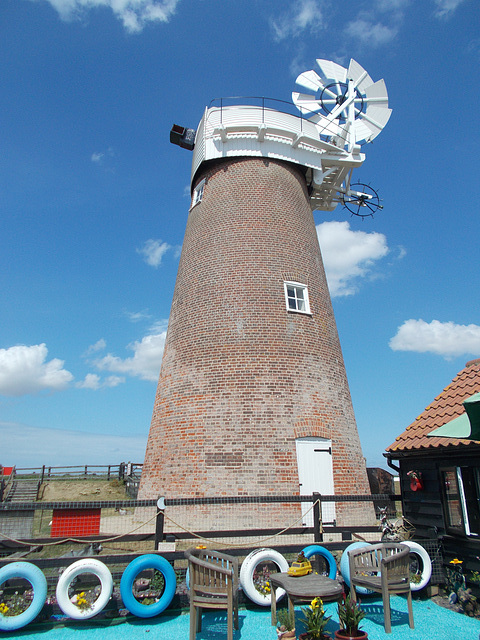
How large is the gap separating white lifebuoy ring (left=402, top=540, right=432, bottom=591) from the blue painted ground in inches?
12.4

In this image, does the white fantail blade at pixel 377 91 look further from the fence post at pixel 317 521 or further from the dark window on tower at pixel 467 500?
the fence post at pixel 317 521

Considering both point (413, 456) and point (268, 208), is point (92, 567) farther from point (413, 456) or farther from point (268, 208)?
point (268, 208)

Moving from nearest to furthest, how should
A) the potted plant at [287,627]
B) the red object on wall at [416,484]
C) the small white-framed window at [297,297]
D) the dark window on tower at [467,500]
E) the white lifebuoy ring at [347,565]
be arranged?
the potted plant at [287,627]
the white lifebuoy ring at [347,565]
the dark window on tower at [467,500]
the red object on wall at [416,484]
the small white-framed window at [297,297]

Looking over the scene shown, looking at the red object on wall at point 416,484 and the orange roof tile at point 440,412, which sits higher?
the orange roof tile at point 440,412

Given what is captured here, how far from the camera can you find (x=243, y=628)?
573 cm

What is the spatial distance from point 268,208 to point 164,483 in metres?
7.98

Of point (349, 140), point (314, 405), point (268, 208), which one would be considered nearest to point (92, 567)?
point (314, 405)

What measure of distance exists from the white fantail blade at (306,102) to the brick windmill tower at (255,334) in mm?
1116

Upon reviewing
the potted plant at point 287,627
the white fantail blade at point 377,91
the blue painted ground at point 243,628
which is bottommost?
the blue painted ground at point 243,628

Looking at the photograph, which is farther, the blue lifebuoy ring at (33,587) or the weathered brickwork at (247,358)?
the weathered brickwork at (247,358)

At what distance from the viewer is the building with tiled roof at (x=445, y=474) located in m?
6.60

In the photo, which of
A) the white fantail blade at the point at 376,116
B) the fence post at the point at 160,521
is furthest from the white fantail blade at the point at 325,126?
the fence post at the point at 160,521

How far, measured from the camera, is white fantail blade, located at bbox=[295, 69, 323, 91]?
16.7 m

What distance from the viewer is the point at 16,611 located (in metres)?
5.67
